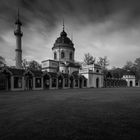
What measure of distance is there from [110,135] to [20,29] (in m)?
41.4

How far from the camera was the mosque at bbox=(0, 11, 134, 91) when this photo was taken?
83.8 feet

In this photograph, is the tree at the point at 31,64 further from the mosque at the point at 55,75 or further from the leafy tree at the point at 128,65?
the leafy tree at the point at 128,65

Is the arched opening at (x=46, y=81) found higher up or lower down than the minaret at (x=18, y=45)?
lower down

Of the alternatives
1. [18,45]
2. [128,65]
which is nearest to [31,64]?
[18,45]

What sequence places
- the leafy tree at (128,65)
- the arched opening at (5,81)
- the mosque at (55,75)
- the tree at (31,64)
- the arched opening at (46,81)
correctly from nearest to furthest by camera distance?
the arched opening at (5,81), the mosque at (55,75), the arched opening at (46,81), the tree at (31,64), the leafy tree at (128,65)

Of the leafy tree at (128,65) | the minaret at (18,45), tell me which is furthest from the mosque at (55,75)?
the leafy tree at (128,65)

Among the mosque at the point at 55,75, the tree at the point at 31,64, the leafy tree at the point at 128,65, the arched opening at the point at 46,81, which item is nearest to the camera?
the mosque at the point at 55,75

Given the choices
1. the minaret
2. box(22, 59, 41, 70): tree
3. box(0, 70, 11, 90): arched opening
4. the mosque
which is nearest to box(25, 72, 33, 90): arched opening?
the mosque

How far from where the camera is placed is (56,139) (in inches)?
133

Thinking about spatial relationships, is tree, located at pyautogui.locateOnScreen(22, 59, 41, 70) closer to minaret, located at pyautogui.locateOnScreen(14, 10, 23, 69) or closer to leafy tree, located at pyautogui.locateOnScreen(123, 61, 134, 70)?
minaret, located at pyautogui.locateOnScreen(14, 10, 23, 69)

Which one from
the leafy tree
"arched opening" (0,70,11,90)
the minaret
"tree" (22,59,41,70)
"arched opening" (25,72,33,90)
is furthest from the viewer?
the leafy tree

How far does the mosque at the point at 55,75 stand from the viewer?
83.8 feet

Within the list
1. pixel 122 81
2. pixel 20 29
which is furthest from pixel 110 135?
pixel 122 81

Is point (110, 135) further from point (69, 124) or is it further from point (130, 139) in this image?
point (69, 124)
